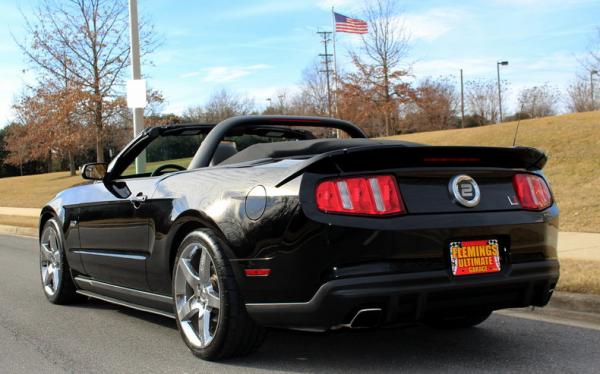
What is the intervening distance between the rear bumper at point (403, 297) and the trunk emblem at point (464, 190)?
41 centimetres

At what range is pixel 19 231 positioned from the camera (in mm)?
14508

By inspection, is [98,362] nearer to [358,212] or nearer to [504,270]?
[358,212]

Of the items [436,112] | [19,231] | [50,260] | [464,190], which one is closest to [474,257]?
[464,190]

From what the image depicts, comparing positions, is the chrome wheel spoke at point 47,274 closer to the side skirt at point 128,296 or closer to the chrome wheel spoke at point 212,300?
the side skirt at point 128,296

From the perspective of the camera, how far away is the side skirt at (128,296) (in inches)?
169

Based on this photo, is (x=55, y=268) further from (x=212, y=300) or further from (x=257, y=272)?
(x=257, y=272)

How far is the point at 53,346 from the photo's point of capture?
4.37 m

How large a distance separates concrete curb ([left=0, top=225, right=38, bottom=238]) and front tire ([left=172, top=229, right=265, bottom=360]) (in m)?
10.9

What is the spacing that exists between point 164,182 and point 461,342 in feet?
7.65

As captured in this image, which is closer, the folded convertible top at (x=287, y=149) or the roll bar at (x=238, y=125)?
the folded convertible top at (x=287, y=149)

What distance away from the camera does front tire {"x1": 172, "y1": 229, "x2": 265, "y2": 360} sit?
141 inches

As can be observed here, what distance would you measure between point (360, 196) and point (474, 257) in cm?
74

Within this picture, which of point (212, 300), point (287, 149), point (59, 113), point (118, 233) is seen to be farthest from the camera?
point (59, 113)

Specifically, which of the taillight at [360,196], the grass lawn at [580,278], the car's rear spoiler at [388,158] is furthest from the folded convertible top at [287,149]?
the grass lawn at [580,278]
